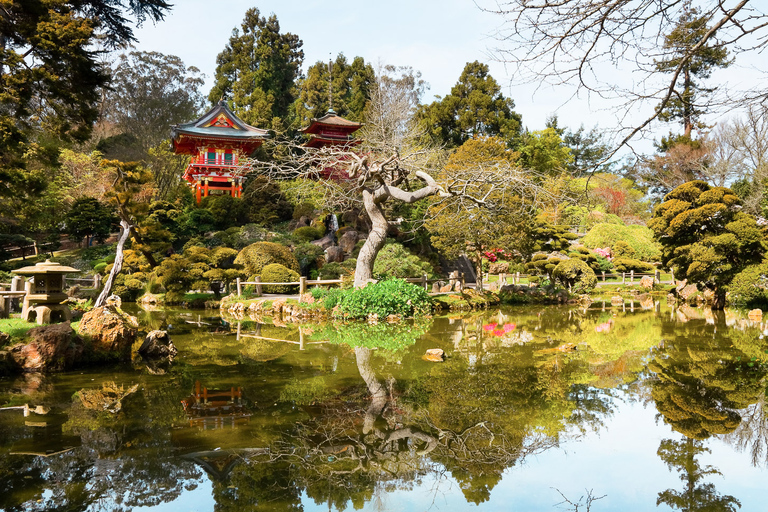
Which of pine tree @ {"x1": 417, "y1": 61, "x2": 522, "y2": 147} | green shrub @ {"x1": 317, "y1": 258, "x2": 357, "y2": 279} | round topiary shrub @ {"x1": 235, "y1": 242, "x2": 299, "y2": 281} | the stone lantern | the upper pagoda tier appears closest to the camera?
the stone lantern

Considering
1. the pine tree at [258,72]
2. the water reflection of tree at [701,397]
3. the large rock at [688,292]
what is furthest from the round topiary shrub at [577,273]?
the pine tree at [258,72]

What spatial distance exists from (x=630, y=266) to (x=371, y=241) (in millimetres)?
14690

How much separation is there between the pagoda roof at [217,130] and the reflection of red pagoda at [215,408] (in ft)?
57.0

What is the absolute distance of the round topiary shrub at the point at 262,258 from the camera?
646 inches

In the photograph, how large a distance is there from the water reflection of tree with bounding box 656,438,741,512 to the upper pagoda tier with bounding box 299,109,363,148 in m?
19.0

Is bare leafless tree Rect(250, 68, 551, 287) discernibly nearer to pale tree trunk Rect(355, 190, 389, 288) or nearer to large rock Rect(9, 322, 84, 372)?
pale tree trunk Rect(355, 190, 389, 288)

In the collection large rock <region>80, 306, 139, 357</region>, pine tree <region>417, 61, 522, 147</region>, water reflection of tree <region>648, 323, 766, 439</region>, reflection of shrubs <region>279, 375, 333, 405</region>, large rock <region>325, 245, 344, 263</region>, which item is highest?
pine tree <region>417, 61, 522, 147</region>

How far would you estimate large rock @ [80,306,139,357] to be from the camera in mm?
7820

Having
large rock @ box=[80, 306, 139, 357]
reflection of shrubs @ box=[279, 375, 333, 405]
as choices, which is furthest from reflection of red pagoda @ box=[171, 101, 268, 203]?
reflection of shrubs @ box=[279, 375, 333, 405]

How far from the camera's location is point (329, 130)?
2270cm

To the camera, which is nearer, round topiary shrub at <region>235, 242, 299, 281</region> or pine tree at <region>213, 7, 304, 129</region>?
round topiary shrub at <region>235, 242, 299, 281</region>

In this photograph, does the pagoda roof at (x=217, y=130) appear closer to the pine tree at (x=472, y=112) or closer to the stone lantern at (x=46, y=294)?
the pine tree at (x=472, y=112)

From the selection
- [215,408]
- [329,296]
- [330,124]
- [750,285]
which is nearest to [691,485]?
[215,408]

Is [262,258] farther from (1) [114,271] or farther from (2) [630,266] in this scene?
(2) [630,266]
